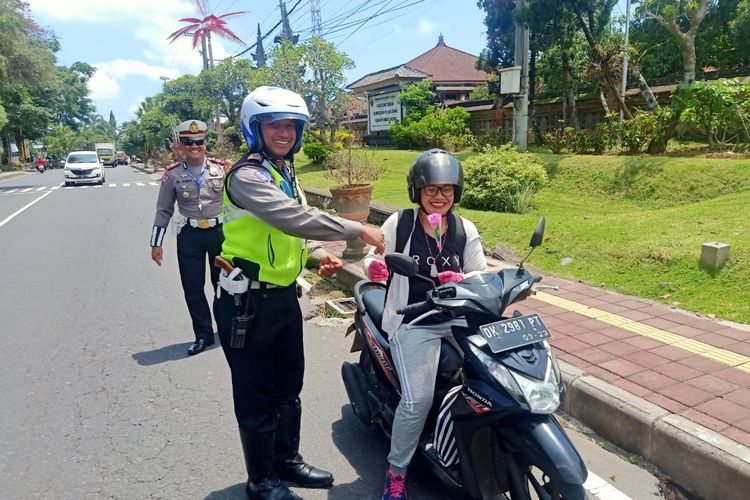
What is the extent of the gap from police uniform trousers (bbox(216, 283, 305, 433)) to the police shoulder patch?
1.65ft

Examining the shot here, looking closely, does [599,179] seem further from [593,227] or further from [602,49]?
[602,49]

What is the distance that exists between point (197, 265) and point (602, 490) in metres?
3.45

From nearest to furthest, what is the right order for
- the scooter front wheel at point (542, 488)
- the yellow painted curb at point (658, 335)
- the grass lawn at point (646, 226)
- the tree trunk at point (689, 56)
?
the scooter front wheel at point (542, 488), the yellow painted curb at point (658, 335), the grass lawn at point (646, 226), the tree trunk at point (689, 56)

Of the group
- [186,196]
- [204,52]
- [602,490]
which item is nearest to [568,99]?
[186,196]

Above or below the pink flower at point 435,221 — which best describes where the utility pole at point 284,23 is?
above

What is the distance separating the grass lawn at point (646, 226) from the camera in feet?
16.0

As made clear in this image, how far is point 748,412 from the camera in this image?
9.52 feet

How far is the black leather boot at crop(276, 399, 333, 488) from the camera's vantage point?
9.11 ft

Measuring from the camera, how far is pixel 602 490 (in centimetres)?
265

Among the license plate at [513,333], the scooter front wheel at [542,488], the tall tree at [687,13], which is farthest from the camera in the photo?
the tall tree at [687,13]

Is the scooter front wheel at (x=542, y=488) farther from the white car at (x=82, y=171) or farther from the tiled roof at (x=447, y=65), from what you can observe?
the tiled roof at (x=447, y=65)

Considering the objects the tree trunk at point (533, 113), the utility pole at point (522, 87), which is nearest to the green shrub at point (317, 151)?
the tree trunk at point (533, 113)

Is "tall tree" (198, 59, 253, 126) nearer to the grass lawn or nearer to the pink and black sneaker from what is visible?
the grass lawn

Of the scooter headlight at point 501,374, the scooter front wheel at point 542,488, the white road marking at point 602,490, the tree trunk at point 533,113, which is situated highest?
the tree trunk at point 533,113
